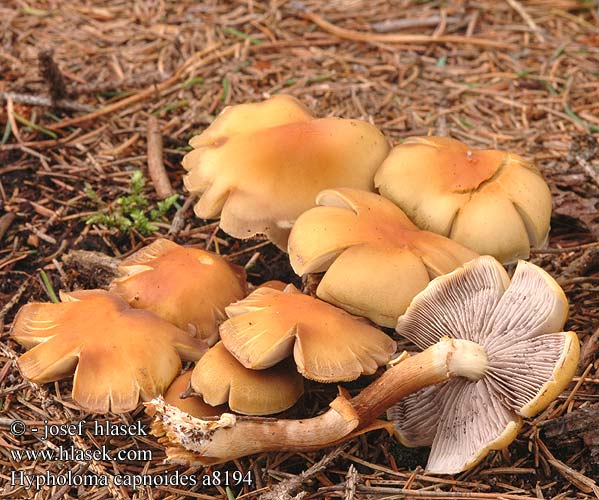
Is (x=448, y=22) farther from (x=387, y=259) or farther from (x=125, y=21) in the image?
(x=387, y=259)

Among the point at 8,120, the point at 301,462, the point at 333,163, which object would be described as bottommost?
the point at 301,462

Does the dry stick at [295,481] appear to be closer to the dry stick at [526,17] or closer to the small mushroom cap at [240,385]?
the small mushroom cap at [240,385]

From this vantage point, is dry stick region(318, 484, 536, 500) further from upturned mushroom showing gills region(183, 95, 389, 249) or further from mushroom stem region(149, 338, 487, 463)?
upturned mushroom showing gills region(183, 95, 389, 249)

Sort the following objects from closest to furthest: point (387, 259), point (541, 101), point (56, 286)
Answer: point (387, 259) → point (56, 286) → point (541, 101)

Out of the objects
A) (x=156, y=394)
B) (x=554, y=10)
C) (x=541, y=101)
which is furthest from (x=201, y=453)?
(x=554, y=10)

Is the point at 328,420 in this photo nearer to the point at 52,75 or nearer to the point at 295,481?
the point at 295,481

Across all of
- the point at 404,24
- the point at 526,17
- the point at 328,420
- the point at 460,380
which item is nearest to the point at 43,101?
the point at 404,24

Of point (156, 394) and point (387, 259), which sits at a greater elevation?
point (387, 259)

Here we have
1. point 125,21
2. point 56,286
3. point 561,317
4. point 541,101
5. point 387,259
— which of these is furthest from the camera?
point 125,21
